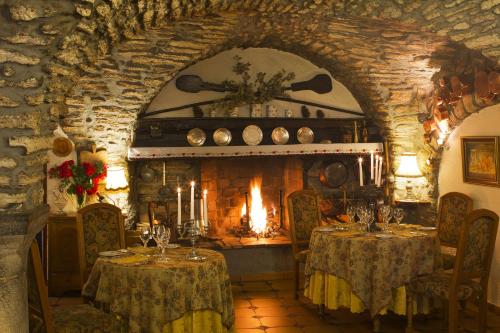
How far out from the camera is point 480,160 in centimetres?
558

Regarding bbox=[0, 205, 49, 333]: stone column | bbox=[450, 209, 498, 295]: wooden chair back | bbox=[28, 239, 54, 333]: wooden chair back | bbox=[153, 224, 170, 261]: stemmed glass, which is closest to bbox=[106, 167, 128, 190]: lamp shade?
bbox=[153, 224, 170, 261]: stemmed glass

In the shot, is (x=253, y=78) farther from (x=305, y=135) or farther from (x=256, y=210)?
(x=256, y=210)

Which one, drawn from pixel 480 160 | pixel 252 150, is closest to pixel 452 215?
pixel 480 160

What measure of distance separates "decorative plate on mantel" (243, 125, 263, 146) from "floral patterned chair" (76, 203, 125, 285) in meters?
2.36

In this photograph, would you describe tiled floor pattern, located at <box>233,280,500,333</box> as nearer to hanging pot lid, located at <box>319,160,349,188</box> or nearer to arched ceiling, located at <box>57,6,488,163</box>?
hanging pot lid, located at <box>319,160,349,188</box>

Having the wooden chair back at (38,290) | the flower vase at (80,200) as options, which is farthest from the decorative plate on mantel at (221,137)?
the wooden chair back at (38,290)

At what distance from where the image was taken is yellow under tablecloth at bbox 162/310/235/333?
3869 mm

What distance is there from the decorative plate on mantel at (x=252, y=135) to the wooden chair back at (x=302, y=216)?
109cm

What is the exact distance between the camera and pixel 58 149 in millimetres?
6082

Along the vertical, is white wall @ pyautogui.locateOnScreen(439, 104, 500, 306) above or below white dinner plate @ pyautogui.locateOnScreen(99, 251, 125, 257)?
above

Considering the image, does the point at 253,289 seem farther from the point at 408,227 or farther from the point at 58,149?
the point at 58,149

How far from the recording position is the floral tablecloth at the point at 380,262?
4652 mm

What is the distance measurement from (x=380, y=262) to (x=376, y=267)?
0.05 meters

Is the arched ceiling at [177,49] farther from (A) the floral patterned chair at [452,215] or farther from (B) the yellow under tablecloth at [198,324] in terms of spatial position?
(B) the yellow under tablecloth at [198,324]
